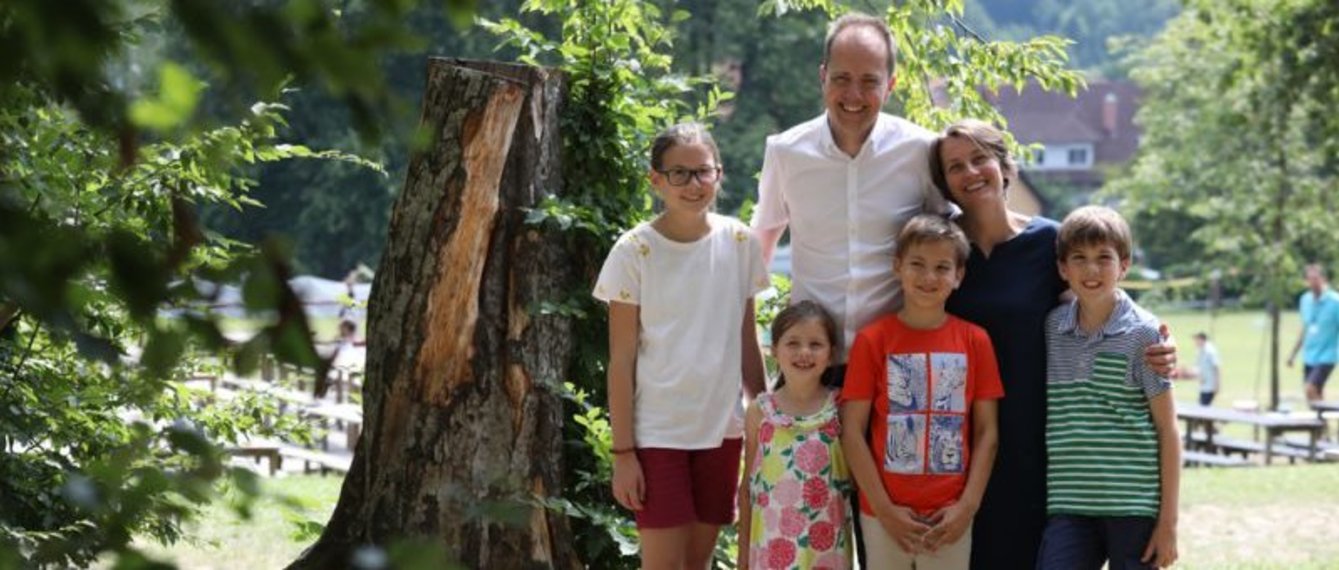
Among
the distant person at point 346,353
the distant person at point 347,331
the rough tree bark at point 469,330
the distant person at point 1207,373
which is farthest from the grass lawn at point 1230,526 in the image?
the distant person at point 1207,373

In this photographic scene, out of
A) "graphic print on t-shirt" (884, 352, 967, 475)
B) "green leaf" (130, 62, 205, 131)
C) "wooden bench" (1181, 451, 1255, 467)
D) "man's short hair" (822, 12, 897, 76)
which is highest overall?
"man's short hair" (822, 12, 897, 76)

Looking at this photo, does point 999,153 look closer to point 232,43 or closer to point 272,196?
point 232,43

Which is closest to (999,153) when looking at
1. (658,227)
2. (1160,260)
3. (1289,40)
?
(658,227)

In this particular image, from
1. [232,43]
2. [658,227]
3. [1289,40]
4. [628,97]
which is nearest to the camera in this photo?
[232,43]

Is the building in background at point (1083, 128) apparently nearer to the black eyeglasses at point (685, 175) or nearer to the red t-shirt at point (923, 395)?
the black eyeglasses at point (685, 175)

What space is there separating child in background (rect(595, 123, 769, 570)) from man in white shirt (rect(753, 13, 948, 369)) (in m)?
0.19

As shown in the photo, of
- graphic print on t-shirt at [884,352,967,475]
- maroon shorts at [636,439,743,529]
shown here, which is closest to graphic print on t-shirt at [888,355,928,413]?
graphic print on t-shirt at [884,352,967,475]

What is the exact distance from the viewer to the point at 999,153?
5.00 metres

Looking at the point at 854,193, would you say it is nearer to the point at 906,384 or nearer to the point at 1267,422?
the point at 906,384

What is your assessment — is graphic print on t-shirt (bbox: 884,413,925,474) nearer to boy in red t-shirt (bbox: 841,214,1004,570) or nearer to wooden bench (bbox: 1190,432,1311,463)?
boy in red t-shirt (bbox: 841,214,1004,570)

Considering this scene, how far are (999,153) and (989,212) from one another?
137mm

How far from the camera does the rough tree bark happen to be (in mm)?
6355

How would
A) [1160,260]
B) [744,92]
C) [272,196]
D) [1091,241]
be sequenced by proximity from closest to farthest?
[1091,241], [744,92], [272,196], [1160,260]

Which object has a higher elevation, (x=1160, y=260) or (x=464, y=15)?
(x=1160, y=260)
